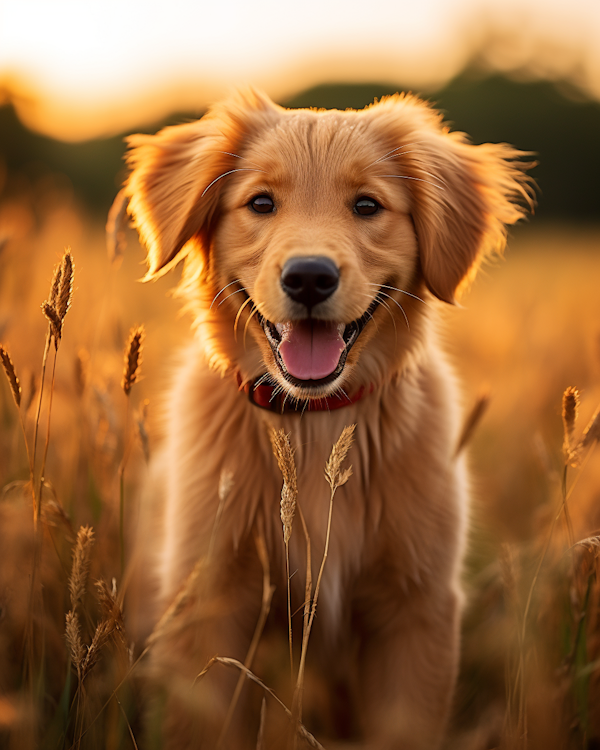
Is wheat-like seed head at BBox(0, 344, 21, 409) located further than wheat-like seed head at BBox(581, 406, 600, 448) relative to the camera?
No

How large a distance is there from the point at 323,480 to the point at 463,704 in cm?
101

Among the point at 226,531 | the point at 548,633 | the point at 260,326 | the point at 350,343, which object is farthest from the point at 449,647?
the point at 260,326

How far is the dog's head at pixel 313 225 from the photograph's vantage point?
1957mm

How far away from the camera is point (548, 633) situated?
6.95 feet

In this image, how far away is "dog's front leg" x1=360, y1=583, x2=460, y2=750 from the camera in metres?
2.09

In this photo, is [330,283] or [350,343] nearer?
[330,283]

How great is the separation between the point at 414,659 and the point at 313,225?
141 cm

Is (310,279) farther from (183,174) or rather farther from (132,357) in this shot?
(183,174)

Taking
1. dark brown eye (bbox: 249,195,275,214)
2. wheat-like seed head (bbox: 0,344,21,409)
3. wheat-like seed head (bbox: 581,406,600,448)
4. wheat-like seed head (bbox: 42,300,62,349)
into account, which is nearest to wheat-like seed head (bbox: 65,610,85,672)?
wheat-like seed head (bbox: 0,344,21,409)

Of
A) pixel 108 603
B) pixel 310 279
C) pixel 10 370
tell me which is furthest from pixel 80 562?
pixel 310 279

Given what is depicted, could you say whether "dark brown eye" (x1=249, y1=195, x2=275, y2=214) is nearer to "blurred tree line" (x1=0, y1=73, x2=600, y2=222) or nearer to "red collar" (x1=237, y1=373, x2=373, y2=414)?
"red collar" (x1=237, y1=373, x2=373, y2=414)

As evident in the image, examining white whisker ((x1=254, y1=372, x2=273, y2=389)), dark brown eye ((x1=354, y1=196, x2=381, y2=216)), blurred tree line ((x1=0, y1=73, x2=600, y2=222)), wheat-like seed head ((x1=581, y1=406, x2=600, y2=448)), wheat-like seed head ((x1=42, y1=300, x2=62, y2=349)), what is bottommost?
white whisker ((x1=254, y1=372, x2=273, y2=389))

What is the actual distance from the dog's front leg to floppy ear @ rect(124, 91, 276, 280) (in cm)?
135

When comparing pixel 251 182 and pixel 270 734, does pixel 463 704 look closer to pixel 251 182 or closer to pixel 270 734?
pixel 270 734
